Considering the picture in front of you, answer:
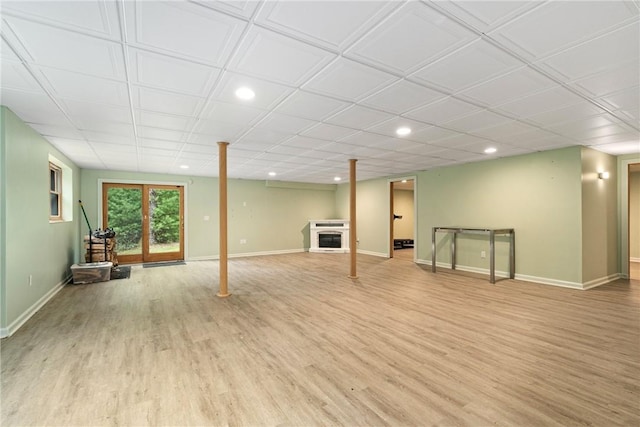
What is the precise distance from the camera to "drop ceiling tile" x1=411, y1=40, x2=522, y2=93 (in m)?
2.04

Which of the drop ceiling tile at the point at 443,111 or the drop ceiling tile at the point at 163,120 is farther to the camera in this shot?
the drop ceiling tile at the point at 163,120

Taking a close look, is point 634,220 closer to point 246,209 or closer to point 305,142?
point 305,142

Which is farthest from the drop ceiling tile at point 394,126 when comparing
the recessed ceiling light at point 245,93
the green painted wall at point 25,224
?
the green painted wall at point 25,224

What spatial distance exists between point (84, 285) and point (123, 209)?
2585 mm

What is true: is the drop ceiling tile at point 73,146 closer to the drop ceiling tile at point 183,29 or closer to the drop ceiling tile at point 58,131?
the drop ceiling tile at point 58,131

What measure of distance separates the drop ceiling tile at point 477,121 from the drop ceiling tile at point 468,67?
90 cm

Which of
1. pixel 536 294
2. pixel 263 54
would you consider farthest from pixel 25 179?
pixel 536 294

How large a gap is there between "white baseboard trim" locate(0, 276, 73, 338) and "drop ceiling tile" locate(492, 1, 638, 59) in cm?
508

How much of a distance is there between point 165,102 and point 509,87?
10.8 ft

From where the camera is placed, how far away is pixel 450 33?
72.0 inches

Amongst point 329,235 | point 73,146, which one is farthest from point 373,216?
point 73,146

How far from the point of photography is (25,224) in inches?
138

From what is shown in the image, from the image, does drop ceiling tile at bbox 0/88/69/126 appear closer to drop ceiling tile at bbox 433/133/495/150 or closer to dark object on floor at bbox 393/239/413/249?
drop ceiling tile at bbox 433/133/495/150

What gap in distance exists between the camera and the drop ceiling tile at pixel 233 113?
10.0ft
